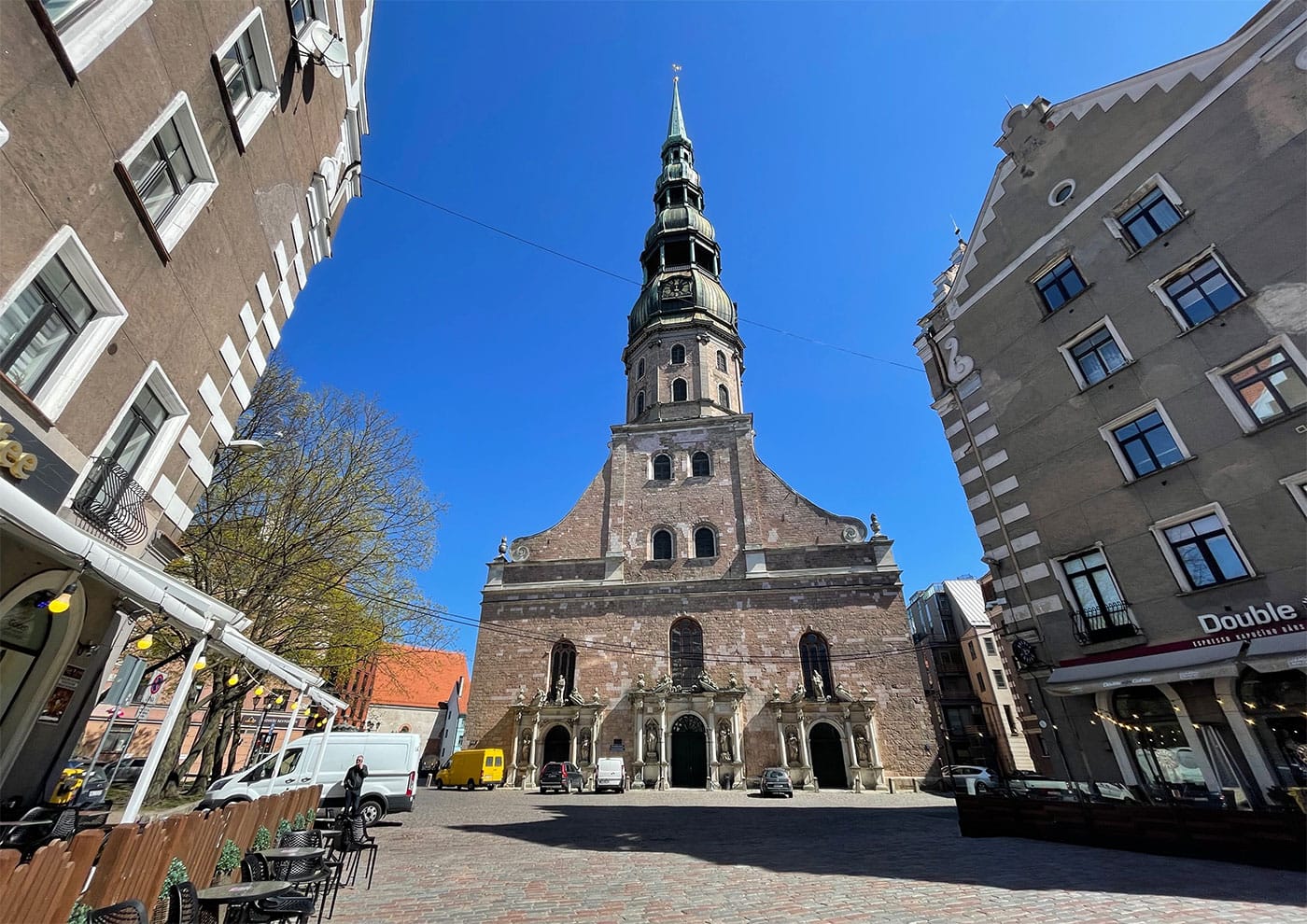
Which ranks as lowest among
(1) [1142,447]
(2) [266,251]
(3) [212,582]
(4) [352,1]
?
(3) [212,582]

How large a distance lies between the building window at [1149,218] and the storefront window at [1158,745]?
8.80m

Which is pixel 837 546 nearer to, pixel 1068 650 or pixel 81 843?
pixel 1068 650

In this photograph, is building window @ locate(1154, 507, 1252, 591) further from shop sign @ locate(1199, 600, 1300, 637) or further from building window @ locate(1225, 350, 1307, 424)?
building window @ locate(1225, 350, 1307, 424)

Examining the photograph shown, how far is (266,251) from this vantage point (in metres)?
9.60

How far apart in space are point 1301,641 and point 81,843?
13.5m

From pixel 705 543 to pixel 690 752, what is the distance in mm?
9400

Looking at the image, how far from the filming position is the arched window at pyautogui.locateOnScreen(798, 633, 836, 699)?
24.5 m

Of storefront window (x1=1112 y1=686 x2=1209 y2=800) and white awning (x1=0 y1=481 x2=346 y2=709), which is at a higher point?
white awning (x1=0 y1=481 x2=346 y2=709)

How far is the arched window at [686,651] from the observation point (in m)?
25.5

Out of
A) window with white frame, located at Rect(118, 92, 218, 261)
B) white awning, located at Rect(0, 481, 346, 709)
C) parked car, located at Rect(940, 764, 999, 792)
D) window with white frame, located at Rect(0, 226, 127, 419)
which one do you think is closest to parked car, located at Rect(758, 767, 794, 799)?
parked car, located at Rect(940, 764, 999, 792)

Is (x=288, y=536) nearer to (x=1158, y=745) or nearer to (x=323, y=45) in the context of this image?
(x=323, y=45)

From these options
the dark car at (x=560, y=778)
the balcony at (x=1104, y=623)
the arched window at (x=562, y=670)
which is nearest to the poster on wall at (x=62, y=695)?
the balcony at (x=1104, y=623)

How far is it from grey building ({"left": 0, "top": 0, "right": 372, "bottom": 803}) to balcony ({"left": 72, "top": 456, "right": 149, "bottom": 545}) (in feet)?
0.08

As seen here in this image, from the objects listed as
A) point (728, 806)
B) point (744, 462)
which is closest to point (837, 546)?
point (744, 462)
